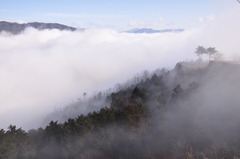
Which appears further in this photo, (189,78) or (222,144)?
(189,78)

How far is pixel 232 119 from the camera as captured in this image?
5853 cm

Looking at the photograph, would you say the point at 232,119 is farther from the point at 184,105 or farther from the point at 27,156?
the point at 27,156

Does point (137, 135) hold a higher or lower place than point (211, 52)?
lower

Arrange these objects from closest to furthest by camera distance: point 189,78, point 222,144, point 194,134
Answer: point 222,144
point 194,134
point 189,78

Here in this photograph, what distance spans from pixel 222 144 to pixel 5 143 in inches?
1485

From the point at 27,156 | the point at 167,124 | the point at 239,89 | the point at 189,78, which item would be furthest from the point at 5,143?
the point at 189,78

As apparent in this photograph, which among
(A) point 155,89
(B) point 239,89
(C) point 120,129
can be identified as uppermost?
(B) point 239,89

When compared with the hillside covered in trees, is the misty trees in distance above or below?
above

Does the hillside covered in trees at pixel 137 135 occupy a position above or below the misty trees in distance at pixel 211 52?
below

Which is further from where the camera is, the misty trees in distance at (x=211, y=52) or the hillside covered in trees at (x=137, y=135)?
the misty trees in distance at (x=211, y=52)

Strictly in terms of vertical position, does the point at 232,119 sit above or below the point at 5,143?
above

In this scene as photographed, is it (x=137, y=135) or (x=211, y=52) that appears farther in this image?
(x=211, y=52)


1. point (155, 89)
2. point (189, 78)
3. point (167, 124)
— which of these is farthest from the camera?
point (155, 89)

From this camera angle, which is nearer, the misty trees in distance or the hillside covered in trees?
the hillside covered in trees
